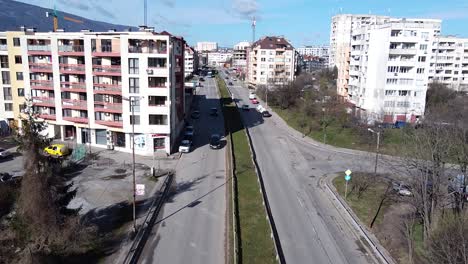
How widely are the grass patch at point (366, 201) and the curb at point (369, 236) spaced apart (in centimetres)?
47

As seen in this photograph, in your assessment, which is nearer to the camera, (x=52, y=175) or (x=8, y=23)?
(x=52, y=175)

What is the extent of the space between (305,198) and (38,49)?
120ft

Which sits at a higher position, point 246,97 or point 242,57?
point 242,57

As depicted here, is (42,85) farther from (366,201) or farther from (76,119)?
(366,201)

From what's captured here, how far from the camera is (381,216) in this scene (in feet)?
93.9

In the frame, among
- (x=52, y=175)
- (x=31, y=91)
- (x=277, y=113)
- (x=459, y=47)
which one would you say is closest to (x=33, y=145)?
(x=52, y=175)

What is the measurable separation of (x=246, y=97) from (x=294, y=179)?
60819mm

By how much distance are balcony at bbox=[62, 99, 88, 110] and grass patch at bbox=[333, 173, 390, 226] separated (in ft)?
97.2

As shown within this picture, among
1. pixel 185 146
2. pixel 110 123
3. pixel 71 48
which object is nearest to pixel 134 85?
pixel 110 123

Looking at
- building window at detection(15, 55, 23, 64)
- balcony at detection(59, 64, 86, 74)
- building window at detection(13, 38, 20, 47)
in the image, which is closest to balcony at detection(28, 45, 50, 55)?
balcony at detection(59, 64, 86, 74)

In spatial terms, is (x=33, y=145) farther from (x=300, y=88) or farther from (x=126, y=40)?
(x=300, y=88)

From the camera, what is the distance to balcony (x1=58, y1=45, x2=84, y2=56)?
43.4 m

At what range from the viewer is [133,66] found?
41.3 m

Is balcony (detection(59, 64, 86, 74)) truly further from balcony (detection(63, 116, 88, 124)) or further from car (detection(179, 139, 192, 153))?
car (detection(179, 139, 192, 153))
